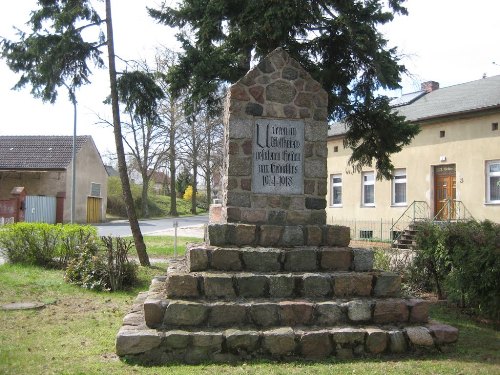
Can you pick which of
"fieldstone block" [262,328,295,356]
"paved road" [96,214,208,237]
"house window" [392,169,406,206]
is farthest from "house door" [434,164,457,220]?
"fieldstone block" [262,328,295,356]

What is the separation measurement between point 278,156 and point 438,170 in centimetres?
1816

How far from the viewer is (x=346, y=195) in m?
28.0

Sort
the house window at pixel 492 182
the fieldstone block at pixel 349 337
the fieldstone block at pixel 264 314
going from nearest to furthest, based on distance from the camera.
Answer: the fieldstone block at pixel 349 337 → the fieldstone block at pixel 264 314 → the house window at pixel 492 182

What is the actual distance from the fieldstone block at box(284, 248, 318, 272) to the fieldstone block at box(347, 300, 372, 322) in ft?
2.35

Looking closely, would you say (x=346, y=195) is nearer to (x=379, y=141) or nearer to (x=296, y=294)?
(x=379, y=141)

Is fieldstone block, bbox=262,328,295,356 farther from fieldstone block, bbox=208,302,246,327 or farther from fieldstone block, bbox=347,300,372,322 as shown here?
fieldstone block, bbox=347,300,372,322

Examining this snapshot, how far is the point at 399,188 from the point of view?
82.9 ft

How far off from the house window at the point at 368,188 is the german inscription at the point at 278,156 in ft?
65.7

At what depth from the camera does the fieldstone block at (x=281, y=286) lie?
6195mm

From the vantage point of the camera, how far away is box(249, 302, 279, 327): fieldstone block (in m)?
5.88

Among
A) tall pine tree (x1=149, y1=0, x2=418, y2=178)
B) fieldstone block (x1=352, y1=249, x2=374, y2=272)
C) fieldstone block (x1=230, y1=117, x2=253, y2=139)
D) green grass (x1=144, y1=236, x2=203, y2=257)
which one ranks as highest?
tall pine tree (x1=149, y1=0, x2=418, y2=178)

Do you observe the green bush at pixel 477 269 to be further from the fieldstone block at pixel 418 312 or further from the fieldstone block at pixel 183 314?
the fieldstone block at pixel 183 314

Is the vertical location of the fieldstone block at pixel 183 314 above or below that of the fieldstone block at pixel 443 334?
above

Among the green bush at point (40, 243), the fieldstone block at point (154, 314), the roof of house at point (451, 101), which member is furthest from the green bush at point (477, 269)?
the roof of house at point (451, 101)
